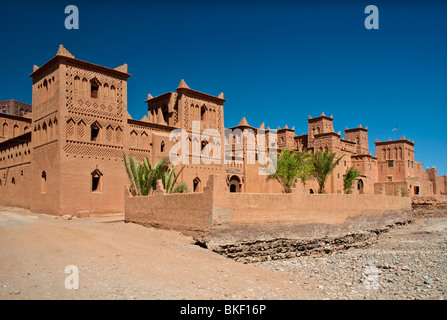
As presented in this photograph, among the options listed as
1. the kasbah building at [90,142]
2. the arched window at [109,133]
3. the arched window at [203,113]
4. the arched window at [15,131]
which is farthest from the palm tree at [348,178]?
the arched window at [15,131]

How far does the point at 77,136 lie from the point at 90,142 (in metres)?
0.86

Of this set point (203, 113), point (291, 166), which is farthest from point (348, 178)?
point (203, 113)

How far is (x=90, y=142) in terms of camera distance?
23.1 m

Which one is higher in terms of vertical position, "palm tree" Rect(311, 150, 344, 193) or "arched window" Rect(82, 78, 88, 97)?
"arched window" Rect(82, 78, 88, 97)

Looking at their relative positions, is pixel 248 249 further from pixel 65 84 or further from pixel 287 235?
pixel 65 84

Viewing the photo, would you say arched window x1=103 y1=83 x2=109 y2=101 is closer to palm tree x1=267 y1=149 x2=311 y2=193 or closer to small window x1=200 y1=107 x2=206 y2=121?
small window x1=200 y1=107 x2=206 y2=121

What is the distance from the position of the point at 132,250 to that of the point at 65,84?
13.5 m

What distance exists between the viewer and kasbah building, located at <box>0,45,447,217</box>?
22.2 meters

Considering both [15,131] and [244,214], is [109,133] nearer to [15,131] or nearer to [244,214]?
[244,214]

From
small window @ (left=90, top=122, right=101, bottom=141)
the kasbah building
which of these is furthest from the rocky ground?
small window @ (left=90, top=122, right=101, bottom=141)

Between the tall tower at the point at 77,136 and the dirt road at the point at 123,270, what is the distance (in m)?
7.04

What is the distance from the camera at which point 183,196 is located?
15461 mm

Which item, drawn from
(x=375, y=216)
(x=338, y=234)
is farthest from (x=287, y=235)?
(x=375, y=216)

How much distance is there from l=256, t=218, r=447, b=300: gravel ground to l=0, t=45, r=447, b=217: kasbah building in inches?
153
